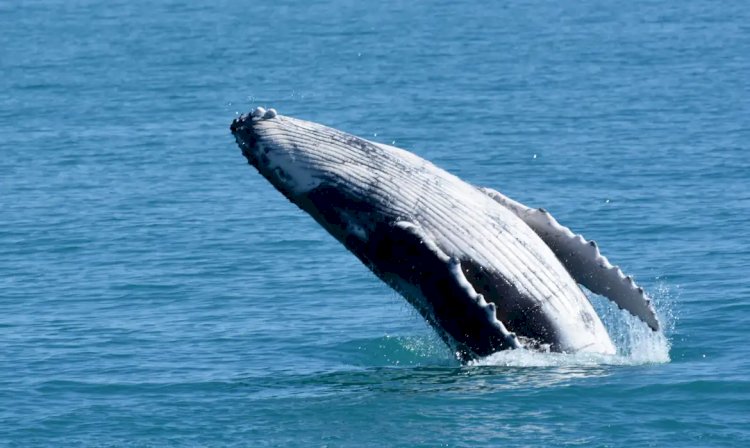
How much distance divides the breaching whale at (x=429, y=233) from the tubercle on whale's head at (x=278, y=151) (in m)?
0.01

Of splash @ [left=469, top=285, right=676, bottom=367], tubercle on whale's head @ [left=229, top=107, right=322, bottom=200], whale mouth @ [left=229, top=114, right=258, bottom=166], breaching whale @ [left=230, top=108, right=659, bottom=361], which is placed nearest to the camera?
breaching whale @ [left=230, top=108, right=659, bottom=361]

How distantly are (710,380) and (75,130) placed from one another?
3072cm

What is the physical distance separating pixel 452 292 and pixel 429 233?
78 cm

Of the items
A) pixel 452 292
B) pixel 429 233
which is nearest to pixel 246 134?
pixel 429 233

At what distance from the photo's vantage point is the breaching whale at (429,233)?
64.6 feet

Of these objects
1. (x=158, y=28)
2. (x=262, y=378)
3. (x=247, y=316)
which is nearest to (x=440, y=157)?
(x=247, y=316)

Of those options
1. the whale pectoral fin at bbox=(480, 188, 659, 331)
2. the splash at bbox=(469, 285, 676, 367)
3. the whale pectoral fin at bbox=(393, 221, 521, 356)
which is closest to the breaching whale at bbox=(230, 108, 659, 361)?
the whale pectoral fin at bbox=(393, 221, 521, 356)

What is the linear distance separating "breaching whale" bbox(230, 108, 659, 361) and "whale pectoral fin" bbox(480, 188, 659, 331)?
1.02 feet

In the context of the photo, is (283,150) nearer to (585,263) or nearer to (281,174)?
(281,174)

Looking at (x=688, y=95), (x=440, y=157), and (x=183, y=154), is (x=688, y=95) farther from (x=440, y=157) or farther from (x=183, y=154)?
(x=183, y=154)

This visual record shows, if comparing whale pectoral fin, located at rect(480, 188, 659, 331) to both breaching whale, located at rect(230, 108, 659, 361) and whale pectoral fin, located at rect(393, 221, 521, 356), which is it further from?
whale pectoral fin, located at rect(393, 221, 521, 356)

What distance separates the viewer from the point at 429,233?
19.8 m

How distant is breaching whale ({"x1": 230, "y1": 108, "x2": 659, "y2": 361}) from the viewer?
775 inches

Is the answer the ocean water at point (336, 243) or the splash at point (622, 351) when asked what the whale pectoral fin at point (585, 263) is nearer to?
the splash at point (622, 351)
